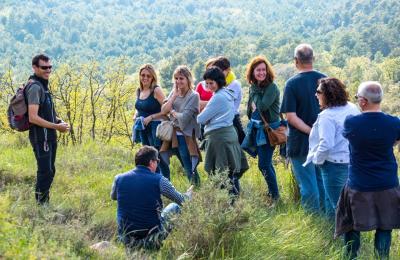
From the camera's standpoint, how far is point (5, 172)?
24.8ft

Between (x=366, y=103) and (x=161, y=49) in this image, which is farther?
(x=161, y=49)

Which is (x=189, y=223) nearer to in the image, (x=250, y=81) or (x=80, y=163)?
(x=250, y=81)

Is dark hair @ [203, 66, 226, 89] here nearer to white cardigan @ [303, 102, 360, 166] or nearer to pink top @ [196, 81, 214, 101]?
pink top @ [196, 81, 214, 101]

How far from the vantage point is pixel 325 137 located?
516 cm

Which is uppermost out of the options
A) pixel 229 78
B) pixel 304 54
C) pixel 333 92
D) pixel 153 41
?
pixel 153 41

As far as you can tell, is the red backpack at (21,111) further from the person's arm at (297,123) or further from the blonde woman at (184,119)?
the person's arm at (297,123)

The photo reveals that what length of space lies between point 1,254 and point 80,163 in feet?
17.2

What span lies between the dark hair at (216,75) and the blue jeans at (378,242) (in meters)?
2.18

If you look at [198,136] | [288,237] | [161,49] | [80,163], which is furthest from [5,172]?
[161,49]

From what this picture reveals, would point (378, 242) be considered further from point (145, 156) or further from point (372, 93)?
point (145, 156)

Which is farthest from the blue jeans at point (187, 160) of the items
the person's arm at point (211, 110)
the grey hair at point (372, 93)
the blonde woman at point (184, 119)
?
the grey hair at point (372, 93)

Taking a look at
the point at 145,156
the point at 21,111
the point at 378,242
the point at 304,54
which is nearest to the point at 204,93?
the point at 304,54

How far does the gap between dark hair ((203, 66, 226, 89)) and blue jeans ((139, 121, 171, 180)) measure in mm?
1330

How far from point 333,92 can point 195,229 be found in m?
1.85
